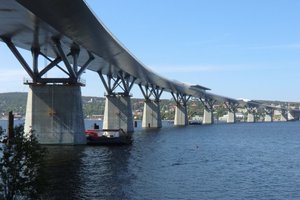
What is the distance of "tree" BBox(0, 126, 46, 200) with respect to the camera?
16109mm

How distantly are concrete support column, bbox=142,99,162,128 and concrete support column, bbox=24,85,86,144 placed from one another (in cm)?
7557

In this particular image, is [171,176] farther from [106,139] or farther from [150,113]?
[150,113]

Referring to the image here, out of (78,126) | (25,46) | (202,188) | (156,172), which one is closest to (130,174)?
(156,172)

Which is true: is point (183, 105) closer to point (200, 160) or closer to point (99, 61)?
point (99, 61)

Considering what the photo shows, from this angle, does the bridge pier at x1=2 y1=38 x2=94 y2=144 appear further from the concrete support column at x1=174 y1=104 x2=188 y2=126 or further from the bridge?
the concrete support column at x1=174 y1=104 x2=188 y2=126

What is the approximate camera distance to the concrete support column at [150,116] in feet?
436

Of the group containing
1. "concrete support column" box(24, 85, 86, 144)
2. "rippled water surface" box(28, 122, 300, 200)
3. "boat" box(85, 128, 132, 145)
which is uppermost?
"concrete support column" box(24, 85, 86, 144)

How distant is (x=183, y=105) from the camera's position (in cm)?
16488

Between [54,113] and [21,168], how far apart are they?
41.3m

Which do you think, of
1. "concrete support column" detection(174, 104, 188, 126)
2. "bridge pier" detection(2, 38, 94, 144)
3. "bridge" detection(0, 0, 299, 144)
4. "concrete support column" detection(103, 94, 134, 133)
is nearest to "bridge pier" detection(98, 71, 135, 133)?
"concrete support column" detection(103, 94, 134, 133)

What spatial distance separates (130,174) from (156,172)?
96.5 inches

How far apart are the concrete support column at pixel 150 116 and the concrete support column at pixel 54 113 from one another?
75571 millimetres

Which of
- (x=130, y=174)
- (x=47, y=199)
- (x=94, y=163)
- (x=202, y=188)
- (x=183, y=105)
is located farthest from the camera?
(x=183, y=105)

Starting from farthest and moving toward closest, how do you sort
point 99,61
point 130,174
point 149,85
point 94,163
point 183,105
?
point 183,105
point 149,85
point 99,61
point 94,163
point 130,174
